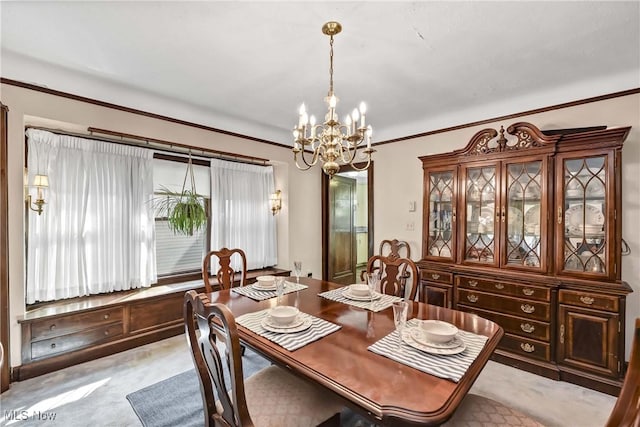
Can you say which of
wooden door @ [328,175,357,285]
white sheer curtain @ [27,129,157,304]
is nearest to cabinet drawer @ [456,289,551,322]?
wooden door @ [328,175,357,285]

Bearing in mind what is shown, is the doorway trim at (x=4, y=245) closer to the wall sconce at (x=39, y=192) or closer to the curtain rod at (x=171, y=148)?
the wall sconce at (x=39, y=192)

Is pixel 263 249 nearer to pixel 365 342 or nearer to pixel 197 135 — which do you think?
pixel 197 135

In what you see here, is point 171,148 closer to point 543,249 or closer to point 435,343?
point 435,343

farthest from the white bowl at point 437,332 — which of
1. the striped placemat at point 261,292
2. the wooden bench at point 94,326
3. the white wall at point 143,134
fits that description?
the white wall at point 143,134

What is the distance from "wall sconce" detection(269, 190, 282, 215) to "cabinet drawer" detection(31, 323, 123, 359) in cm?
218

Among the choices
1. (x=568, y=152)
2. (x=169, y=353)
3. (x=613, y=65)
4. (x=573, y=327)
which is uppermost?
(x=613, y=65)

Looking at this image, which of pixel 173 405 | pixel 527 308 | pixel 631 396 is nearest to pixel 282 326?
pixel 173 405

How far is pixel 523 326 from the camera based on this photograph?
252 centimetres

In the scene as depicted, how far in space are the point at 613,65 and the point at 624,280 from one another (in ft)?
5.78

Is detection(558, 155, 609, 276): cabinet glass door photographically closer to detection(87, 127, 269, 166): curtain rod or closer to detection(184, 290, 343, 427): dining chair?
detection(184, 290, 343, 427): dining chair

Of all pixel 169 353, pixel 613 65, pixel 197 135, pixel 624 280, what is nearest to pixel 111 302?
pixel 169 353

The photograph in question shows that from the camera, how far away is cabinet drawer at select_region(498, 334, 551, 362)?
7.97 feet

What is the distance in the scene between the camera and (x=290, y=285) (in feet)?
8.00

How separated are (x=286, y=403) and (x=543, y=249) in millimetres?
2456
